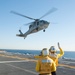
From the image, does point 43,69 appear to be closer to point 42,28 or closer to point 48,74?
point 48,74

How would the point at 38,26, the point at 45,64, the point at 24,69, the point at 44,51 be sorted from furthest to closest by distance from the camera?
the point at 38,26 → the point at 24,69 → the point at 45,64 → the point at 44,51

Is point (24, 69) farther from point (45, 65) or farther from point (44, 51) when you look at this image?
point (44, 51)

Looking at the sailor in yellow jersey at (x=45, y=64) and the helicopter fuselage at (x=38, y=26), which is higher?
the helicopter fuselage at (x=38, y=26)

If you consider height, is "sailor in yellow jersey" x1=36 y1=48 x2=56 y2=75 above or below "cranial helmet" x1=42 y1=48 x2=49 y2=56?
below

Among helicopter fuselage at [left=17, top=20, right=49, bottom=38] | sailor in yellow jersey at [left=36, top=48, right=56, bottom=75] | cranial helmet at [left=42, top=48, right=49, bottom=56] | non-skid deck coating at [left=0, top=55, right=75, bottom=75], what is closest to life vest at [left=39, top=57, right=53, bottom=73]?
sailor in yellow jersey at [left=36, top=48, right=56, bottom=75]

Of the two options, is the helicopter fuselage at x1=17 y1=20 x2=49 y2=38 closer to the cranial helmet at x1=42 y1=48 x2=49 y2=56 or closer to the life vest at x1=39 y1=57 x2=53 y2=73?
the life vest at x1=39 y1=57 x2=53 y2=73

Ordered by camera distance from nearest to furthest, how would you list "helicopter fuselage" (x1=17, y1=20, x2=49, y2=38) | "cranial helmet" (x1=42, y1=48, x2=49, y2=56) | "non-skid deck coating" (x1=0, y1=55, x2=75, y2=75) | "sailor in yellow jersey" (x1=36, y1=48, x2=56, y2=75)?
"cranial helmet" (x1=42, y1=48, x2=49, y2=56) → "sailor in yellow jersey" (x1=36, y1=48, x2=56, y2=75) → "non-skid deck coating" (x1=0, y1=55, x2=75, y2=75) → "helicopter fuselage" (x1=17, y1=20, x2=49, y2=38)

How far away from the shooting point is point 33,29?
37.6 metres

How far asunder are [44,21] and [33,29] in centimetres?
278

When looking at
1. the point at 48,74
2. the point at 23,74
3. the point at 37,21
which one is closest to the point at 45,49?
the point at 48,74

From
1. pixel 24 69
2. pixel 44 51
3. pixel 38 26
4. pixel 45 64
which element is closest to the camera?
pixel 44 51

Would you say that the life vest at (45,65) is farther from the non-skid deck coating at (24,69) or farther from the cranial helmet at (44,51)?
the non-skid deck coating at (24,69)

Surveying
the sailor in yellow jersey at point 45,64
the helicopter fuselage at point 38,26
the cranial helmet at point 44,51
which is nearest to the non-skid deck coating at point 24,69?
the helicopter fuselage at point 38,26

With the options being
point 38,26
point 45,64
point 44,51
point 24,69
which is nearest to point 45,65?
point 45,64
